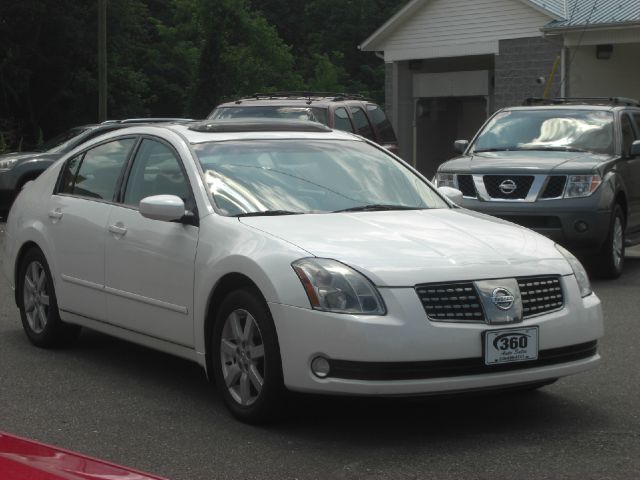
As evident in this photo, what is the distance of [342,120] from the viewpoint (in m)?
18.0

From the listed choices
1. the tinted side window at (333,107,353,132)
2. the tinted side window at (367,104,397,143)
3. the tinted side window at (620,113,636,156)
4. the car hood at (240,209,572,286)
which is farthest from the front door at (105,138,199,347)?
the tinted side window at (367,104,397,143)

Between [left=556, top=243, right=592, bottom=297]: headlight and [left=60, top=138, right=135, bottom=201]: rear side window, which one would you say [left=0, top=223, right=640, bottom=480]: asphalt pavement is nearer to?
[left=556, top=243, right=592, bottom=297]: headlight

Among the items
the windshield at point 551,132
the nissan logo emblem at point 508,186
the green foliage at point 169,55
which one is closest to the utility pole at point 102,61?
the green foliage at point 169,55

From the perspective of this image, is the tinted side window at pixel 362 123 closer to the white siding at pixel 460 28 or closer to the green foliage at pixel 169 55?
the white siding at pixel 460 28

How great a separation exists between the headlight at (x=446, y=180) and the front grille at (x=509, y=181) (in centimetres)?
36

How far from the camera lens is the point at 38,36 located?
46656 millimetres

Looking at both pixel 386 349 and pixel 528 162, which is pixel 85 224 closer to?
pixel 386 349

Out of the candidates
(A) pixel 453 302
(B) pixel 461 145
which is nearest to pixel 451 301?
(A) pixel 453 302

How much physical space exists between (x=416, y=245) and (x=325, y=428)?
983mm

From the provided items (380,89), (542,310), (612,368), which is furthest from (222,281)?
(380,89)

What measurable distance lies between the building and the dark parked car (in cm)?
1037

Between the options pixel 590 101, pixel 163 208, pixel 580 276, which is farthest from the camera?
pixel 590 101

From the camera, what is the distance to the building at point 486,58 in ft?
93.6

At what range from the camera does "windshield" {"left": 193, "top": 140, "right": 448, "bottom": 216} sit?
679cm
